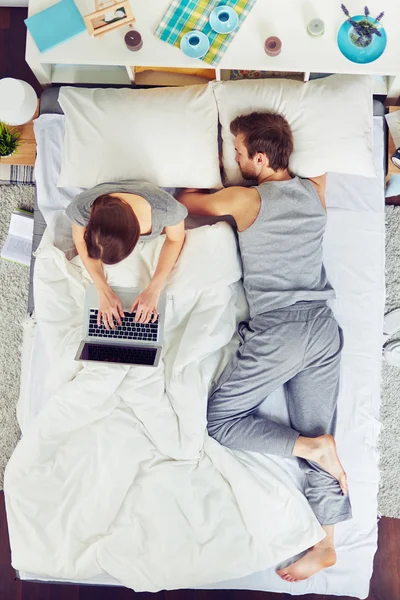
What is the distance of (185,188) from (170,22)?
21.8 inches

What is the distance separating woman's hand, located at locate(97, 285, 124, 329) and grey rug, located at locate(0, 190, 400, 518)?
60 cm

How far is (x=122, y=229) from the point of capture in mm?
1635

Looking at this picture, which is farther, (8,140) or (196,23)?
(8,140)

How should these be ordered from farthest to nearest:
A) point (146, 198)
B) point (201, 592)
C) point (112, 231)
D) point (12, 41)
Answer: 1. point (12, 41)
2. point (201, 592)
3. point (146, 198)
4. point (112, 231)

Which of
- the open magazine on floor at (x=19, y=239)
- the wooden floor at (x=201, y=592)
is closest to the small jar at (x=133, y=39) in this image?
the open magazine on floor at (x=19, y=239)

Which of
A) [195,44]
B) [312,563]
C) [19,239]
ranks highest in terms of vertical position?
[195,44]

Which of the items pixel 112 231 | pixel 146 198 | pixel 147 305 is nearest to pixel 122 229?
pixel 112 231

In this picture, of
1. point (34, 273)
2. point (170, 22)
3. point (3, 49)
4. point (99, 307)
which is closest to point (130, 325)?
point (99, 307)

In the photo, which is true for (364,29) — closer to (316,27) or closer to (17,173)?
(316,27)

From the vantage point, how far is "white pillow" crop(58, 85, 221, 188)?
6.47 ft

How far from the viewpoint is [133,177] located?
6.46ft

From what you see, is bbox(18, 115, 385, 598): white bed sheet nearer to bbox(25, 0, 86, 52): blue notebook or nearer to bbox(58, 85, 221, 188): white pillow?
bbox(58, 85, 221, 188): white pillow

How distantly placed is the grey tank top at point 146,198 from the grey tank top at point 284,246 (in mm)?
263

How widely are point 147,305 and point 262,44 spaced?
96cm
